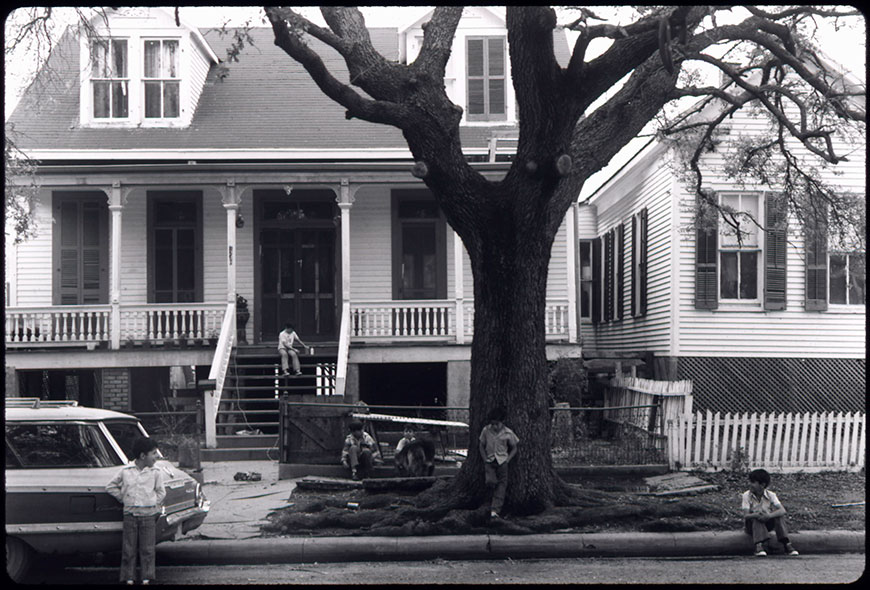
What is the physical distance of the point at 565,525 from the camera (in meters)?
10.9

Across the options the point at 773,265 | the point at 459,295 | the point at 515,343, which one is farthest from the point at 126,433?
the point at 773,265

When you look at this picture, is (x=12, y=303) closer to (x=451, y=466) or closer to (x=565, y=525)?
(x=451, y=466)

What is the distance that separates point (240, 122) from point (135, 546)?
14.7m

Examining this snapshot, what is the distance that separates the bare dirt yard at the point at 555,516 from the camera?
426 inches

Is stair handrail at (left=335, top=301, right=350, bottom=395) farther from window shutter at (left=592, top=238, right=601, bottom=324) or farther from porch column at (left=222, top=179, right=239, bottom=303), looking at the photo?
window shutter at (left=592, top=238, right=601, bottom=324)

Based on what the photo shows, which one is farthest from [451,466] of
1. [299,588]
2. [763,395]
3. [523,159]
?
[763,395]

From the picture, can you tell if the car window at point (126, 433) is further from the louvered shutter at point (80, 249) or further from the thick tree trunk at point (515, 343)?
the louvered shutter at point (80, 249)

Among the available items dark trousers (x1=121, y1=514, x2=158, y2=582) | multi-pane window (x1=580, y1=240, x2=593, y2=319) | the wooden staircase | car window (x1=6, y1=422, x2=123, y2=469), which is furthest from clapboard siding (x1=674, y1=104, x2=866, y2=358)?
dark trousers (x1=121, y1=514, x2=158, y2=582)

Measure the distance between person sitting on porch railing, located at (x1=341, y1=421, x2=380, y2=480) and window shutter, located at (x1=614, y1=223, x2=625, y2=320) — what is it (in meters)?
11.4

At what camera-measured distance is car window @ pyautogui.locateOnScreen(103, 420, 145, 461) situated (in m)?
9.80

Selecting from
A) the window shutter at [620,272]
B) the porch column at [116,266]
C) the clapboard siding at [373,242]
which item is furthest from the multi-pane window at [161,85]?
the window shutter at [620,272]

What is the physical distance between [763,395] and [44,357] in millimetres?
13838

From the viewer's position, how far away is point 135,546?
29.2 feet

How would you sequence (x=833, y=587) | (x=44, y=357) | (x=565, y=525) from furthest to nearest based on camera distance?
(x=44, y=357) → (x=565, y=525) → (x=833, y=587)
